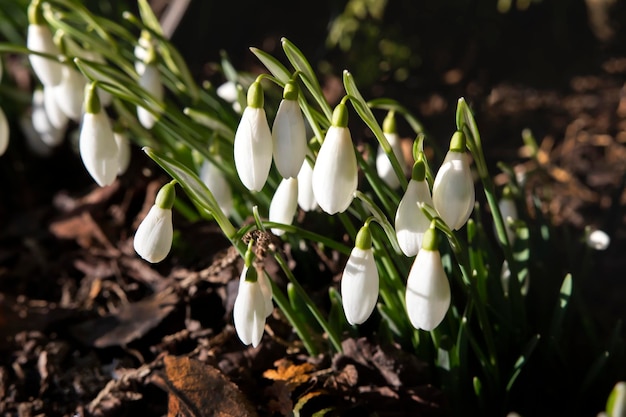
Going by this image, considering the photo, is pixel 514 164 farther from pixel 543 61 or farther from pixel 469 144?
pixel 469 144

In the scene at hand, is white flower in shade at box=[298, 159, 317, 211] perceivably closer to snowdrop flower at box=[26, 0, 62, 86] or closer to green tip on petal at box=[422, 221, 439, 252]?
green tip on petal at box=[422, 221, 439, 252]

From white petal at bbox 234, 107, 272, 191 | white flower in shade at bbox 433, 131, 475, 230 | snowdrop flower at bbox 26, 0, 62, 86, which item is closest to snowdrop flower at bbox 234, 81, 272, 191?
white petal at bbox 234, 107, 272, 191

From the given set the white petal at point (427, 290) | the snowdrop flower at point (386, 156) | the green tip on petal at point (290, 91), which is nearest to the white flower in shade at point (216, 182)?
the snowdrop flower at point (386, 156)

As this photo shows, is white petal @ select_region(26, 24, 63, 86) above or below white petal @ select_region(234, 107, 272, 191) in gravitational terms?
below

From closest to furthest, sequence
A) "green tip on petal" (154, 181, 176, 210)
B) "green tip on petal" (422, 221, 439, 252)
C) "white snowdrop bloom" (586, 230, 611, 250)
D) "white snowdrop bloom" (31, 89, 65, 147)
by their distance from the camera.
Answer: "green tip on petal" (422, 221, 439, 252) → "green tip on petal" (154, 181, 176, 210) → "white snowdrop bloom" (586, 230, 611, 250) → "white snowdrop bloom" (31, 89, 65, 147)

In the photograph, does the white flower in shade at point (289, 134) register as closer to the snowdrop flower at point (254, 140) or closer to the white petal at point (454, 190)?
the snowdrop flower at point (254, 140)

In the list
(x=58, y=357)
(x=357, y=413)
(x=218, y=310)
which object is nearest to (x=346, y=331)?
(x=357, y=413)
